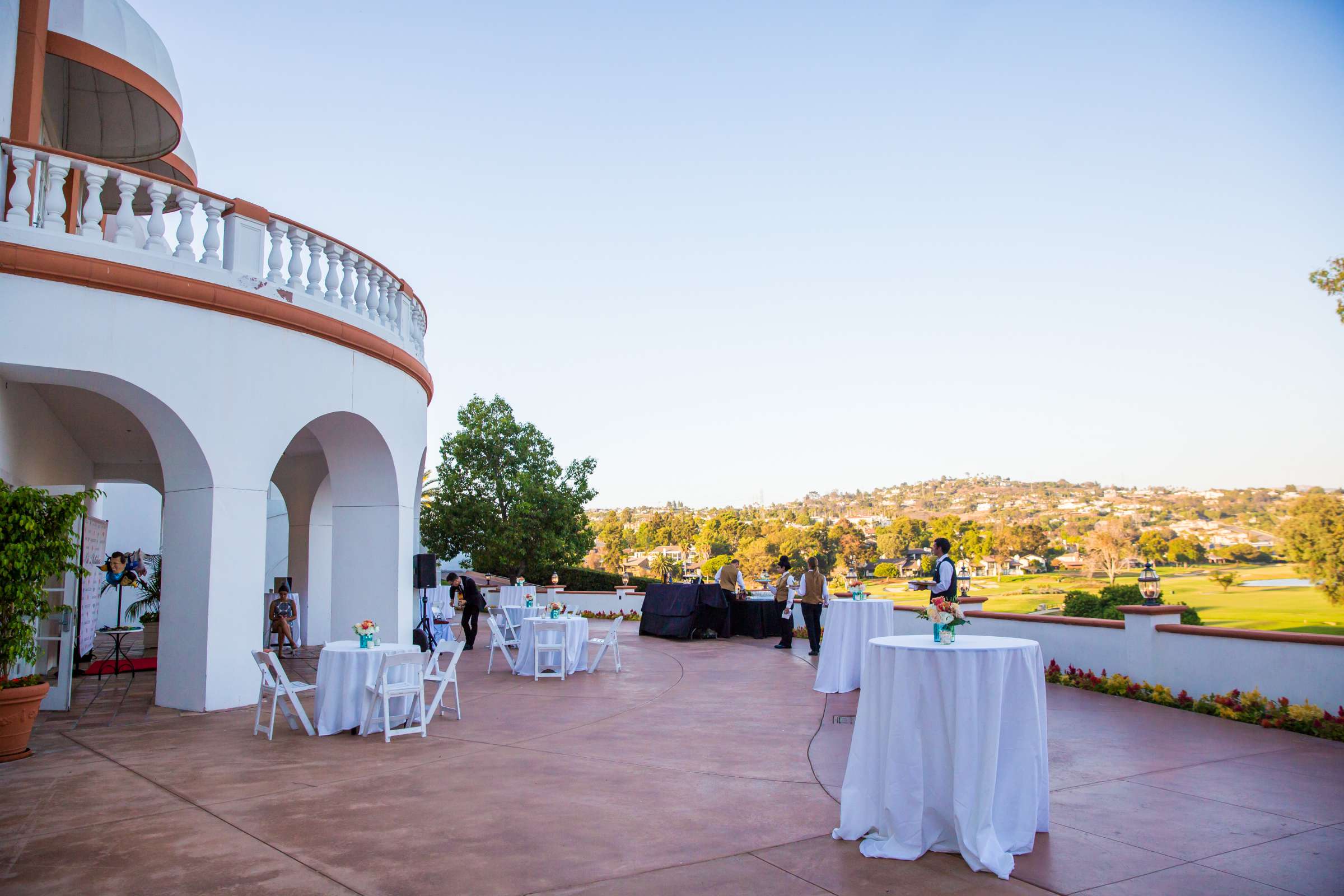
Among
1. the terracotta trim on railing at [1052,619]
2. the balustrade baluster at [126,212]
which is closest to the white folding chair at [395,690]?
the balustrade baluster at [126,212]

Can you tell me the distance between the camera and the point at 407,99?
57.0 ft

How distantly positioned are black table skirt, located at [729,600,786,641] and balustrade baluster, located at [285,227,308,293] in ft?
34.8

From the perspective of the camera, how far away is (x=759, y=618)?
16578 millimetres

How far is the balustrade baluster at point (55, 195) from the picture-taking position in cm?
775

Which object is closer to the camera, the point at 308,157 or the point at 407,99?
the point at 308,157

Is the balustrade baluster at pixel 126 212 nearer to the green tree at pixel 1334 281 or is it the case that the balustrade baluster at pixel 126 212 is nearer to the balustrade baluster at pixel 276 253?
the balustrade baluster at pixel 276 253

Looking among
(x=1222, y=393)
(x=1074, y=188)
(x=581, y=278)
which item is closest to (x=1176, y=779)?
(x=1074, y=188)

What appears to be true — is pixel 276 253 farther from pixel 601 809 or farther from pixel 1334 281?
pixel 1334 281

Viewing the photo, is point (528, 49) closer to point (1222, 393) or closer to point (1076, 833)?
point (1076, 833)

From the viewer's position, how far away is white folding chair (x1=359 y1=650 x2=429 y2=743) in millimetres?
7055

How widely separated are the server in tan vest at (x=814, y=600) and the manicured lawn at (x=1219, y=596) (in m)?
16.8

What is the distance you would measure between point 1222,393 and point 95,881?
75371 mm

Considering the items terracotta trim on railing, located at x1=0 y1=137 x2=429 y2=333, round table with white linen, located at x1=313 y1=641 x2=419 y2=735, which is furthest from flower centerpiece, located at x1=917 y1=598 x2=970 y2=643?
terracotta trim on railing, located at x1=0 y1=137 x2=429 y2=333

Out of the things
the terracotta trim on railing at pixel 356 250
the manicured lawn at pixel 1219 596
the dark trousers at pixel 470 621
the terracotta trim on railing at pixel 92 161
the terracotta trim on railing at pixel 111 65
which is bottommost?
Answer: the manicured lawn at pixel 1219 596
